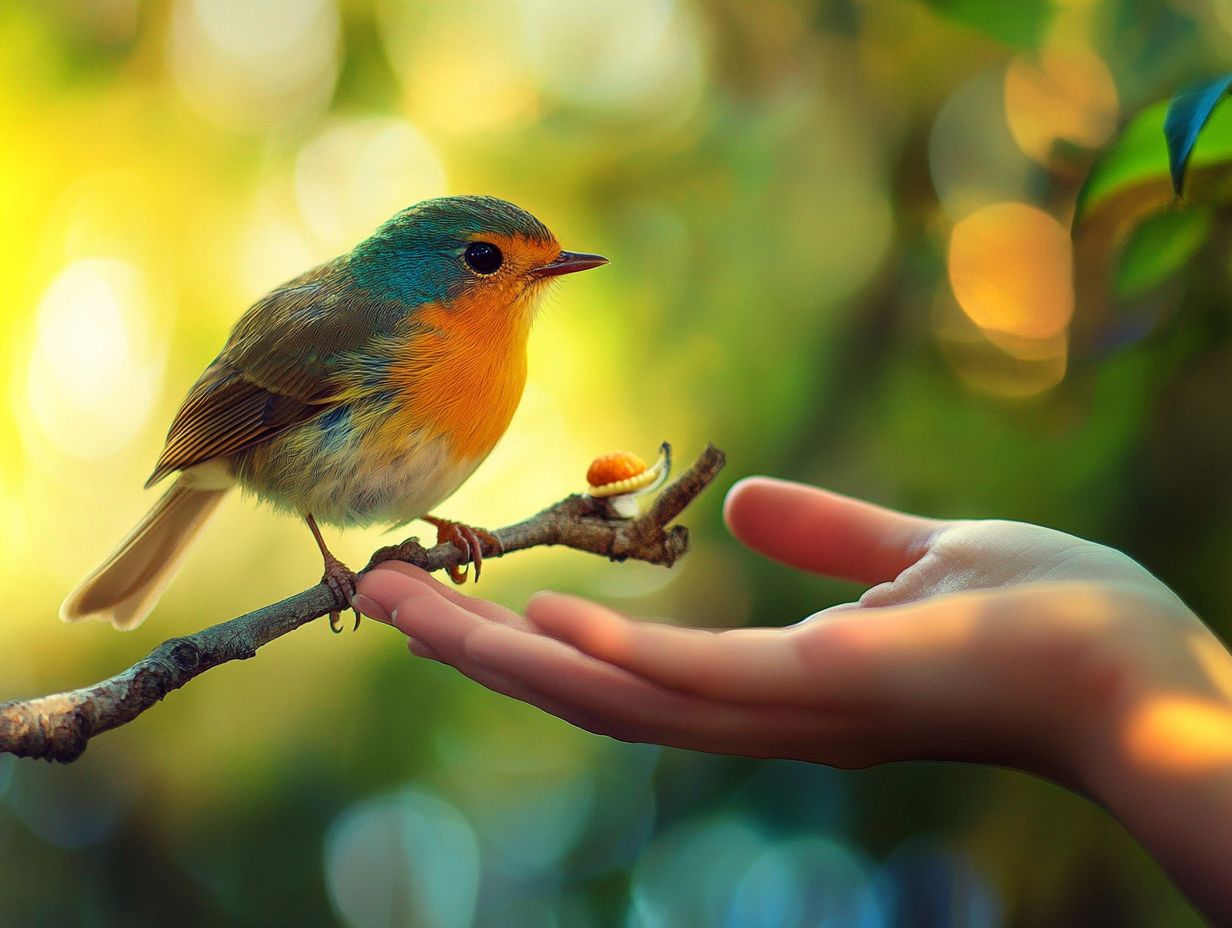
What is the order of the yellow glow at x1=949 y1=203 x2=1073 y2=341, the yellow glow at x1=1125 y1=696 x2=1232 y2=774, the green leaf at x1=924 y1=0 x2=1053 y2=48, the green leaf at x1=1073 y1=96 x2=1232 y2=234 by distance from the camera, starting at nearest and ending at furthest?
the yellow glow at x1=1125 y1=696 x2=1232 y2=774
the green leaf at x1=1073 y1=96 x2=1232 y2=234
the green leaf at x1=924 y1=0 x2=1053 y2=48
the yellow glow at x1=949 y1=203 x2=1073 y2=341

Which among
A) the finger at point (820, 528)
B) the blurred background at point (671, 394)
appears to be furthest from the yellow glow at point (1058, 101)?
the finger at point (820, 528)

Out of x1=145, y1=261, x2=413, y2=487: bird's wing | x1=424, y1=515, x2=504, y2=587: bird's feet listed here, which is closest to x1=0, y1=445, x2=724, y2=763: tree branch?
x1=424, y1=515, x2=504, y2=587: bird's feet

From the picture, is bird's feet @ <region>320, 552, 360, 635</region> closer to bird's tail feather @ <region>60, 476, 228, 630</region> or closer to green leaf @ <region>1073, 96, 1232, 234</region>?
bird's tail feather @ <region>60, 476, 228, 630</region>

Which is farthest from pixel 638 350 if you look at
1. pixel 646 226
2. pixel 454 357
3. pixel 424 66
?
pixel 454 357

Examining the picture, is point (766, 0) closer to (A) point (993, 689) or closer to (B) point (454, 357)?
(B) point (454, 357)

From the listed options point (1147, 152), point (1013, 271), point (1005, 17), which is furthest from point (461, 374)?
point (1013, 271)

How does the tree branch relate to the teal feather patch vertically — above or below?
below
